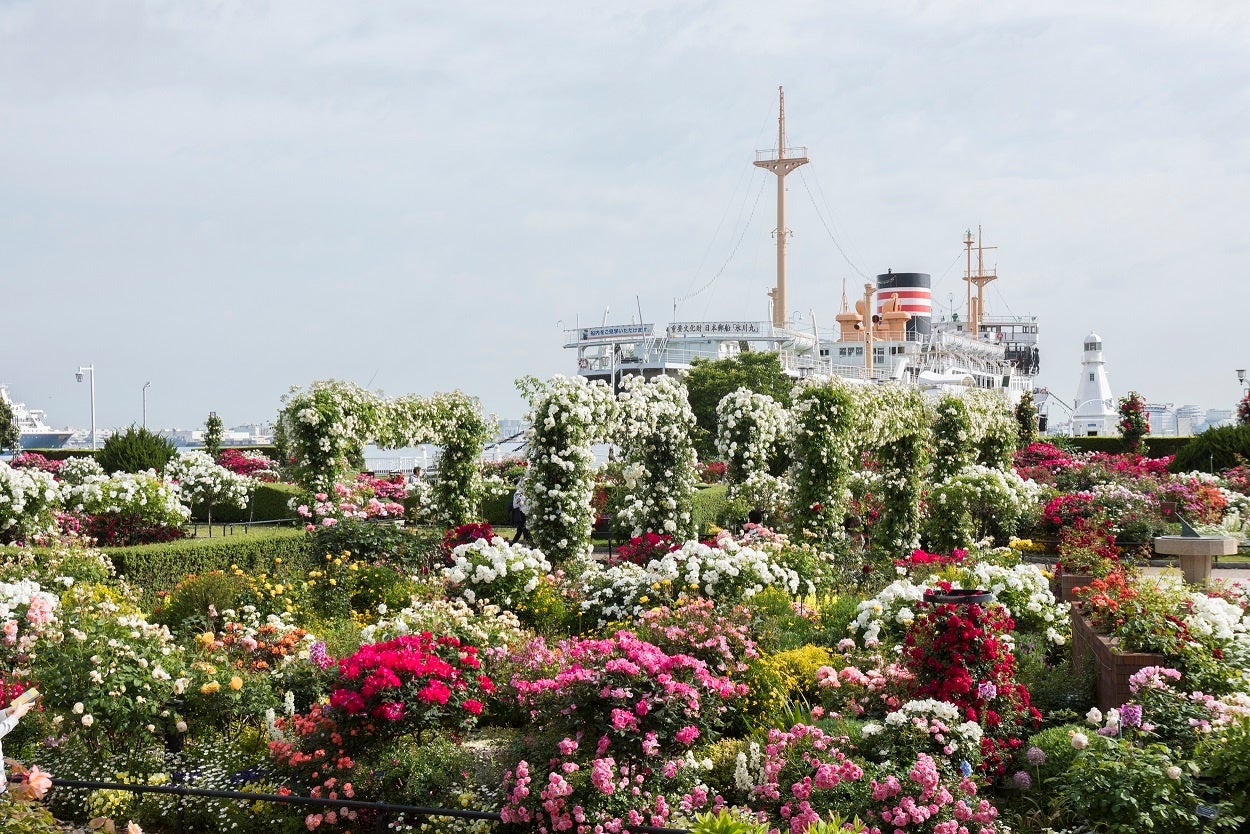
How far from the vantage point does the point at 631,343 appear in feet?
166

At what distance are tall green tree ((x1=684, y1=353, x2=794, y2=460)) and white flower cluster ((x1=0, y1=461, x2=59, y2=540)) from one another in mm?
27140

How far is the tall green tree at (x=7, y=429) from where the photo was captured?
4256cm

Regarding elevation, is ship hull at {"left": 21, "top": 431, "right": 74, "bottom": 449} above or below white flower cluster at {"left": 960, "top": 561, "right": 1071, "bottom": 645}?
below

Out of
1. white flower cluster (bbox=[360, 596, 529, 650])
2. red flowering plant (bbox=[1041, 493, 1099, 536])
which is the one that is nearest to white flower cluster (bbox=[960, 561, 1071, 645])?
white flower cluster (bbox=[360, 596, 529, 650])

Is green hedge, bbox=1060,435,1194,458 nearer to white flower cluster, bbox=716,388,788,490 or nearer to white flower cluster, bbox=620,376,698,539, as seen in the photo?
white flower cluster, bbox=716,388,788,490

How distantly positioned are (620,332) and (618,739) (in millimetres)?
45165

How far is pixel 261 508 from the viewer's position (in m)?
22.7

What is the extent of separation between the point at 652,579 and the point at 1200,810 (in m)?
5.43

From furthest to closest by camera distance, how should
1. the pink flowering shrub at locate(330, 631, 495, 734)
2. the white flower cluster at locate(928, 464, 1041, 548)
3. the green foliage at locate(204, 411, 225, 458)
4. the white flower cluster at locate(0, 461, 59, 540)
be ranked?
the green foliage at locate(204, 411, 225, 458) < the white flower cluster at locate(928, 464, 1041, 548) < the white flower cluster at locate(0, 461, 59, 540) < the pink flowering shrub at locate(330, 631, 495, 734)

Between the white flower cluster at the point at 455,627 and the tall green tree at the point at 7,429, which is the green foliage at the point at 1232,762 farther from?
the tall green tree at the point at 7,429

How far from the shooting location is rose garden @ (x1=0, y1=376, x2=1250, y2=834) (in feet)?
17.1

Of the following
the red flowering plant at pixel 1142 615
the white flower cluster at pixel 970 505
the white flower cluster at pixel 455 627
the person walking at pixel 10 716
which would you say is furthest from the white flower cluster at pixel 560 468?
the person walking at pixel 10 716

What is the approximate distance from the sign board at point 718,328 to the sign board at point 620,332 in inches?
62.8

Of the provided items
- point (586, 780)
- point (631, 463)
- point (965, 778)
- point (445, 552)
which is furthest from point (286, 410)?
point (965, 778)
